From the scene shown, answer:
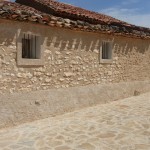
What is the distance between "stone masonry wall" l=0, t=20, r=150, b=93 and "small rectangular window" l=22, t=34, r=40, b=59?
0.25 metres


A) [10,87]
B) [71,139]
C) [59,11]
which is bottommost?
[71,139]

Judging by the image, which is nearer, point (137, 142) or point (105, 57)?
point (137, 142)

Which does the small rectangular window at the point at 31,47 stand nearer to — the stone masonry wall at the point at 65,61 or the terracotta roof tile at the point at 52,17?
the stone masonry wall at the point at 65,61

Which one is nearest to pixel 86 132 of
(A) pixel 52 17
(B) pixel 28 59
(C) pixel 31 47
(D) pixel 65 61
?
(B) pixel 28 59

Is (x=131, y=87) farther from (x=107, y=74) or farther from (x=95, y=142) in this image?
(x=95, y=142)

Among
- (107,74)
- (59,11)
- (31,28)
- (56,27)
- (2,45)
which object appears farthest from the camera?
(59,11)

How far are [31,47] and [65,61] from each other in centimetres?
125

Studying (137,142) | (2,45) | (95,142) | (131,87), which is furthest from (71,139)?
(131,87)

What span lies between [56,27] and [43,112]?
265 centimetres

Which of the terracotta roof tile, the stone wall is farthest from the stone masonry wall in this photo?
the terracotta roof tile

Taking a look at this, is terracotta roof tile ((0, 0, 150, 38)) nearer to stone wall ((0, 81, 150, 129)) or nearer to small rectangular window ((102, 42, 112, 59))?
small rectangular window ((102, 42, 112, 59))

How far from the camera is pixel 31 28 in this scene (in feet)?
25.0

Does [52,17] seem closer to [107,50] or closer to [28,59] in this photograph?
[28,59]

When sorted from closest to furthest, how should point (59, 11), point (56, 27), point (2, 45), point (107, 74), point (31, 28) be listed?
point (2, 45)
point (31, 28)
point (56, 27)
point (107, 74)
point (59, 11)
